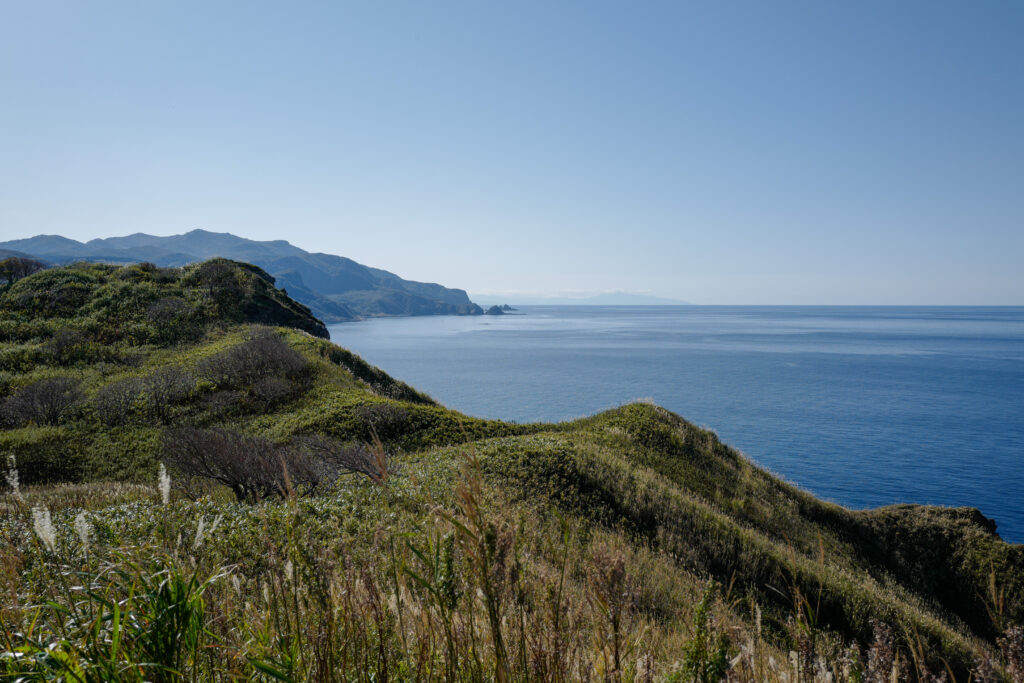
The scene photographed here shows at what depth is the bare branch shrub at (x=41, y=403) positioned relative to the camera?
1905cm

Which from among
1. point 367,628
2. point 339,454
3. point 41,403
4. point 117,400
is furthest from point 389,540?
point 41,403

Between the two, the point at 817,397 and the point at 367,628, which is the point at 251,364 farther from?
the point at 817,397

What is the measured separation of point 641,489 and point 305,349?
22.4 metres

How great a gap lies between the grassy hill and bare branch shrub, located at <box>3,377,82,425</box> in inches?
3.7

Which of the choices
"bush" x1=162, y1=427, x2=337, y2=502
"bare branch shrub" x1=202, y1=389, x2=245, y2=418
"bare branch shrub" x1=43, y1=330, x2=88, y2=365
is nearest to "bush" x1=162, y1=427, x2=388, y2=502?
"bush" x1=162, y1=427, x2=337, y2=502

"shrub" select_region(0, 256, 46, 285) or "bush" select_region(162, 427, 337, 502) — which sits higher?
"shrub" select_region(0, 256, 46, 285)

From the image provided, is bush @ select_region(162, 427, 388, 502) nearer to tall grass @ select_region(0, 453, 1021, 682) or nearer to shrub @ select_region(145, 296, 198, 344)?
tall grass @ select_region(0, 453, 1021, 682)

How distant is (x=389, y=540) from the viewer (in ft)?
11.7

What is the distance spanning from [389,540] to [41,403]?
2396 cm

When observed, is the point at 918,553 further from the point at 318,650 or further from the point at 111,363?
the point at 111,363

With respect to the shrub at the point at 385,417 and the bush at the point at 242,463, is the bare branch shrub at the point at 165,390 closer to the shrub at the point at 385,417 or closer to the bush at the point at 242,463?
the bush at the point at 242,463

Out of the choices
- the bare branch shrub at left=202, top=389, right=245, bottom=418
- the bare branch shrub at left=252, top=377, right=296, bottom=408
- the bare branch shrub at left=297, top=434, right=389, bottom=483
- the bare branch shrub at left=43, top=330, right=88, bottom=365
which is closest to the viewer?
the bare branch shrub at left=297, top=434, right=389, bottom=483

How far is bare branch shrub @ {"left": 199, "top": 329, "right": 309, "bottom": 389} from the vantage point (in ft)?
77.3

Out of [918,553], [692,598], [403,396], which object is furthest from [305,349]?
[918,553]
